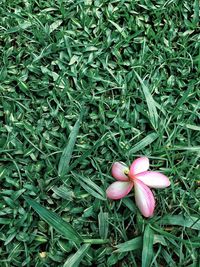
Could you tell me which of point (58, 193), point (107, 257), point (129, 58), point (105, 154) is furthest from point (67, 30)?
point (107, 257)

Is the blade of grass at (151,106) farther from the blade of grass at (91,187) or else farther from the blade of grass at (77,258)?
the blade of grass at (77,258)

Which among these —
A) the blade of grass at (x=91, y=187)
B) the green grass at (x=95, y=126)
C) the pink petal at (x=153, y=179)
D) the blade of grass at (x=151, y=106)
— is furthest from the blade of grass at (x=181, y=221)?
the blade of grass at (x=151, y=106)

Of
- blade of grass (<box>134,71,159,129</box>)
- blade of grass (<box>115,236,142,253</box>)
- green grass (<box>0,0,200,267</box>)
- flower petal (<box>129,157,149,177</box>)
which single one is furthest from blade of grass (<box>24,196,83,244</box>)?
blade of grass (<box>134,71,159,129</box>)

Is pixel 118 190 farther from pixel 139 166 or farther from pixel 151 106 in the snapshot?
pixel 151 106

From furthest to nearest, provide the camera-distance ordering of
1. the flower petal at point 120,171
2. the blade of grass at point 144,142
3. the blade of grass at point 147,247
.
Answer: the blade of grass at point 144,142 < the flower petal at point 120,171 < the blade of grass at point 147,247

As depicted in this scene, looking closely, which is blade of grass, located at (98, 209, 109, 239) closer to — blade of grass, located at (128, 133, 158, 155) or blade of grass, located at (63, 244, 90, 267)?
blade of grass, located at (63, 244, 90, 267)
